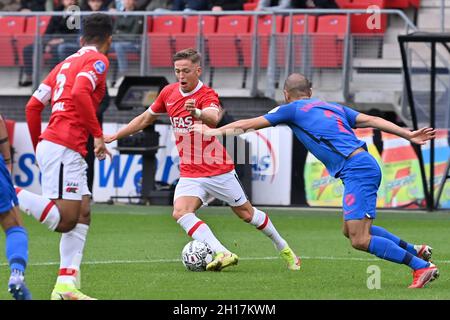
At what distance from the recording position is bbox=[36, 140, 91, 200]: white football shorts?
968 centimetres

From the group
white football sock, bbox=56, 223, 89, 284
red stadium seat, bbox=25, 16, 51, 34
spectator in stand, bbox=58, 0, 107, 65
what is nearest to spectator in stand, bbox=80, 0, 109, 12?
spectator in stand, bbox=58, 0, 107, 65

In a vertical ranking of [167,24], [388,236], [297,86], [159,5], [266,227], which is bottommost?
[266,227]

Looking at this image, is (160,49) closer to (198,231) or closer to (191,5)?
(191,5)

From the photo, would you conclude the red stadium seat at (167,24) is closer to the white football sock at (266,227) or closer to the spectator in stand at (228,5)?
the spectator in stand at (228,5)

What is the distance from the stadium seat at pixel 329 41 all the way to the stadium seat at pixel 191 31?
2299 mm

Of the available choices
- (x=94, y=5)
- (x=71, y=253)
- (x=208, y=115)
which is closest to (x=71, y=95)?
(x=71, y=253)

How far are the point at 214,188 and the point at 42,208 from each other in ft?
10.3

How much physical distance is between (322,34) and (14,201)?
1421 cm

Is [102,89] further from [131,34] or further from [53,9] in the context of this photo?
[53,9]

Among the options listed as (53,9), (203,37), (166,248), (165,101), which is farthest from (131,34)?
(165,101)

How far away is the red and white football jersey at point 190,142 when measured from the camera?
40.0 ft

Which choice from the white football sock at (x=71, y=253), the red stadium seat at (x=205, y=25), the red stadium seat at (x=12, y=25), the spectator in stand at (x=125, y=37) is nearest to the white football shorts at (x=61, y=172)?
the white football sock at (x=71, y=253)

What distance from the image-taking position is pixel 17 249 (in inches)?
341

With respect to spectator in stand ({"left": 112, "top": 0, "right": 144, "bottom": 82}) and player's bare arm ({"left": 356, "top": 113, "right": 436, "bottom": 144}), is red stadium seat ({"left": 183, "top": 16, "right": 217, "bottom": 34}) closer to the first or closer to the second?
spectator in stand ({"left": 112, "top": 0, "right": 144, "bottom": 82})
